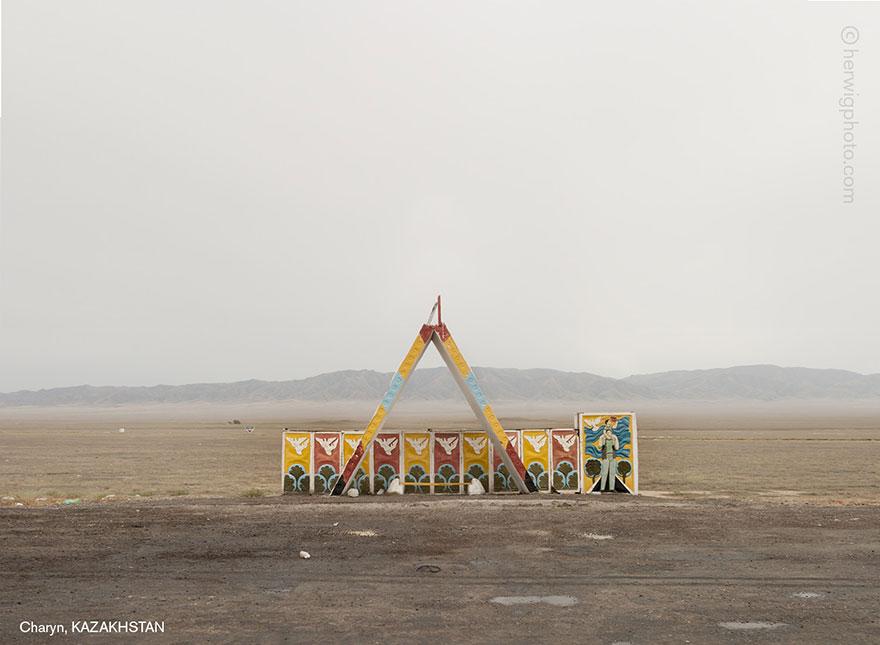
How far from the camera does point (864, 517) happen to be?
17406mm

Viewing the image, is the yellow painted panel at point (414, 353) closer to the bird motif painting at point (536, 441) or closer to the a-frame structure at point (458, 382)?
the a-frame structure at point (458, 382)

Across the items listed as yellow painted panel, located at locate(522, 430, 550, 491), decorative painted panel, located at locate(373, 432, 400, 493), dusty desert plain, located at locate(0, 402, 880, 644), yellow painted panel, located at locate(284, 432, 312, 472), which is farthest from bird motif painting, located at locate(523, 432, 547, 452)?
Answer: yellow painted panel, located at locate(284, 432, 312, 472)

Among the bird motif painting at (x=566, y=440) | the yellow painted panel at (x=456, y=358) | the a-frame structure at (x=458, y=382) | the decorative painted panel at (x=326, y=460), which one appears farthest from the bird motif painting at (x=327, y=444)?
the bird motif painting at (x=566, y=440)

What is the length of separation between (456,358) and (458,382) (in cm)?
74

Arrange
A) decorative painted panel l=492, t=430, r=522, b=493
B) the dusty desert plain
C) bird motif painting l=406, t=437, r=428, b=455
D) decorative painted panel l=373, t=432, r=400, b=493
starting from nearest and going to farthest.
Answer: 1. the dusty desert plain
2. decorative painted panel l=492, t=430, r=522, b=493
3. decorative painted panel l=373, t=432, r=400, b=493
4. bird motif painting l=406, t=437, r=428, b=455

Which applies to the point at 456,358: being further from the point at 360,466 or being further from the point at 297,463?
the point at 297,463

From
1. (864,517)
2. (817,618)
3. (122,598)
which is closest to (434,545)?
(122,598)

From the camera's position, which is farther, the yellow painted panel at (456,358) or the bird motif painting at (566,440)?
the bird motif painting at (566,440)

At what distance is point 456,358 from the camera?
21391 mm

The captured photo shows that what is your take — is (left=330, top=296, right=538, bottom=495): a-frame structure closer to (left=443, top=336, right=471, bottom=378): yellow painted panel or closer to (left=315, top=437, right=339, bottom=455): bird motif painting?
(left=443, top=336, right=471, bottom=378): yellow painted panel

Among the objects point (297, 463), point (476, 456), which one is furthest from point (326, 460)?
point (476, 456)

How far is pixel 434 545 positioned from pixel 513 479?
843 cm

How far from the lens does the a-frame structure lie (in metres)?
21.2

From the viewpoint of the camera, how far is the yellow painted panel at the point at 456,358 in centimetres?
2130
